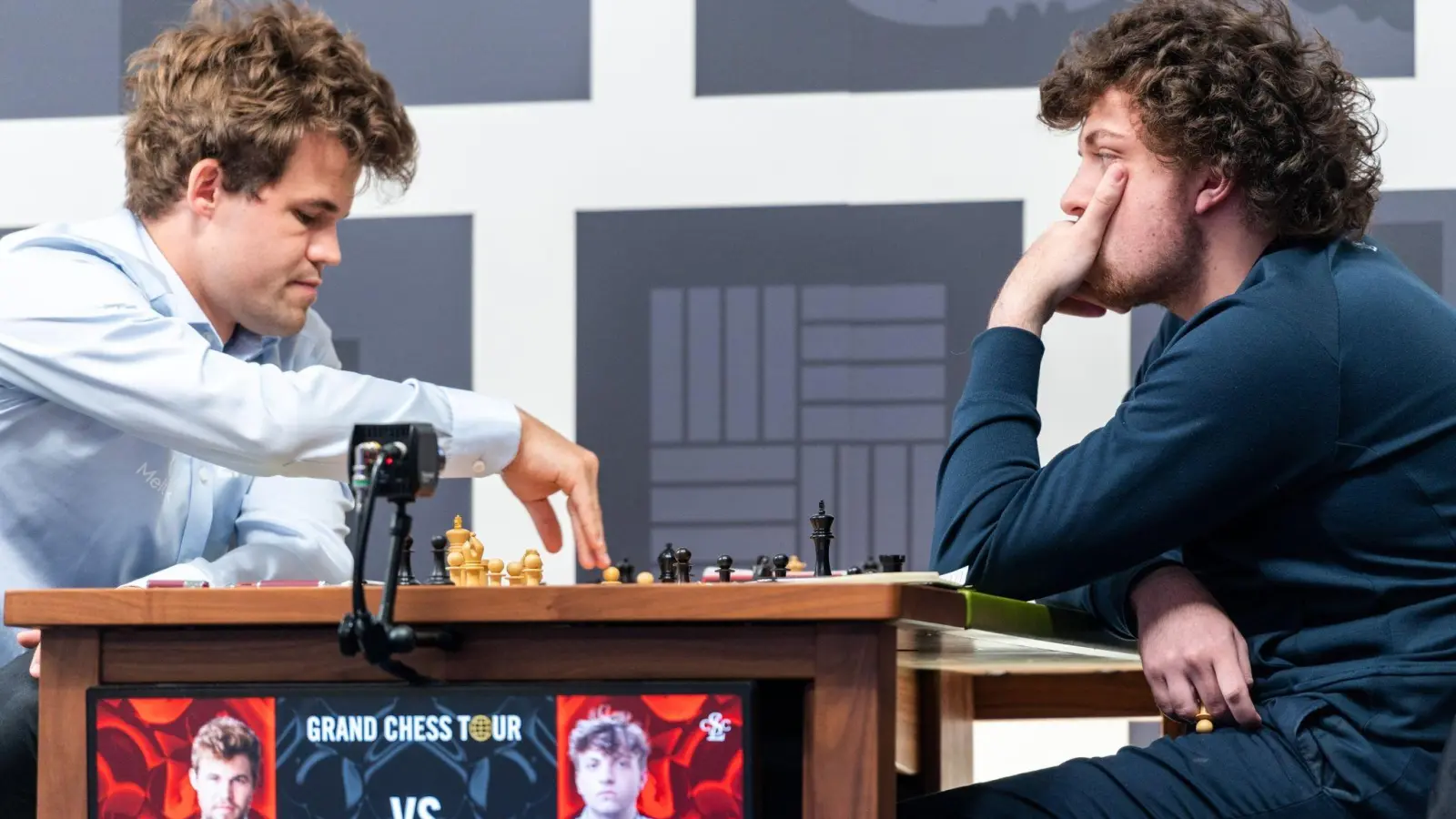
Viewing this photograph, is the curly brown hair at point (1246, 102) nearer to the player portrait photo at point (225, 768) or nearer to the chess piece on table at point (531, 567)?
the chess piece on table at point (531, 567)

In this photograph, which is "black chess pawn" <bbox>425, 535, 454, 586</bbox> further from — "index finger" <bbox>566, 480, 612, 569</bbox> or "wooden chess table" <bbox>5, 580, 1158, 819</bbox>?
"wooden chess table" <bbox>5, 580, 1158, 819</bbox>

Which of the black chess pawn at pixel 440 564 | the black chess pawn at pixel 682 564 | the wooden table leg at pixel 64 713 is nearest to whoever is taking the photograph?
the wooden table leg at pixel 64 713

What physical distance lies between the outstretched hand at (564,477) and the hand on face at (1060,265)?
18.4 inches

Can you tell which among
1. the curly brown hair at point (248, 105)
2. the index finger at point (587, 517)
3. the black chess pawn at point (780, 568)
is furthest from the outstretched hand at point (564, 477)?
the curly brown hair at point (248, 105)

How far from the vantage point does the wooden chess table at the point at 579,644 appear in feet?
3.90

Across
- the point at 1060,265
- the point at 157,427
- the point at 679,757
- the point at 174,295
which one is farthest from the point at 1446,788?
the point at 174,295

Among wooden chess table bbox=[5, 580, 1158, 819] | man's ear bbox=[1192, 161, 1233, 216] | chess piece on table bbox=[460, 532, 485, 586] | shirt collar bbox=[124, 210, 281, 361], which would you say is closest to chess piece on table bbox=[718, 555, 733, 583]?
chess piece on table bbox=[460, 532, 485, 586]

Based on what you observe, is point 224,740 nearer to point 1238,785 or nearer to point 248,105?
point 1238,785

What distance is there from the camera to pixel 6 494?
2.07 m

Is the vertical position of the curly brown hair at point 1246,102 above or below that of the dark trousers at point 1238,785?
above

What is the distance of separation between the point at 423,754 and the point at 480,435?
540 millimetres

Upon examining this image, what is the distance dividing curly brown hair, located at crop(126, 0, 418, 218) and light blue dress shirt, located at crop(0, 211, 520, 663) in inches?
4.5

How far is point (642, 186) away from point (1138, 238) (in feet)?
5.50

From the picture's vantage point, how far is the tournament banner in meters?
1.21
